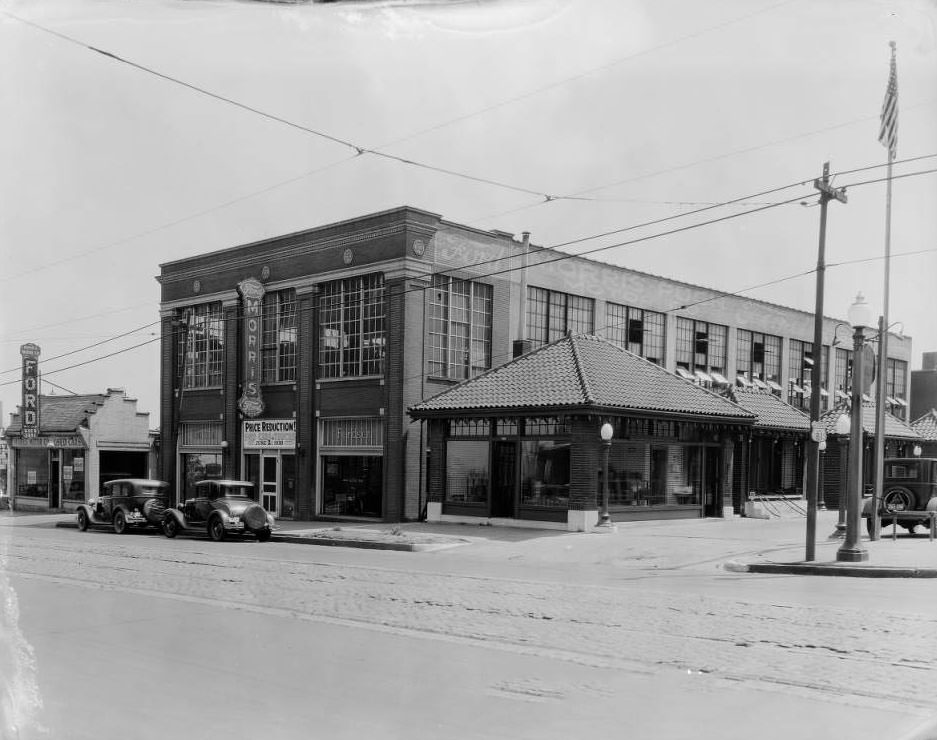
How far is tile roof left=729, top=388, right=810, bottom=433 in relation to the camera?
106ft

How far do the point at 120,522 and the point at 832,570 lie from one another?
64.2 feet

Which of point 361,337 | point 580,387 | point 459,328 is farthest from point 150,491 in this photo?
point 580,387

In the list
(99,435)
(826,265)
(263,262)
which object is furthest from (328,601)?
(99,435)

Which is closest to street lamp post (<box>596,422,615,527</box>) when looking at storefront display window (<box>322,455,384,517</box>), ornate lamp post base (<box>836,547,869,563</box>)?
ornate lamp post base (<box>836,547,869,563</box>)

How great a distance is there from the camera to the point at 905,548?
1853cm

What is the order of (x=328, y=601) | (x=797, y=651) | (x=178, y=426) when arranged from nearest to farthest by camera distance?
(x=797, y=651) → (x=328, y=601) → (x=178, y=426)

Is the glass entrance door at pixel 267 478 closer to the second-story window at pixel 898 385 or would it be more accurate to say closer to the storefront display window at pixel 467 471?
the storefront display window at pixel 467 471

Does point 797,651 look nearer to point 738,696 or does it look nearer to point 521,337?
point 738,696

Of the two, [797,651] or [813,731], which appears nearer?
[813,731]

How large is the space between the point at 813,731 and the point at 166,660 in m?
4.88

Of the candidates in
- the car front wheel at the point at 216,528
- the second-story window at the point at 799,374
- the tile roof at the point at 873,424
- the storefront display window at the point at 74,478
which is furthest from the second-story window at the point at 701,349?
the storefront display window at the point at 74,478

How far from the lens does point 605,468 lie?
76.2ft

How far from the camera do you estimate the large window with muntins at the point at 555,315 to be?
30.7m

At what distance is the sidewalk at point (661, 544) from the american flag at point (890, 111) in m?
8.51
